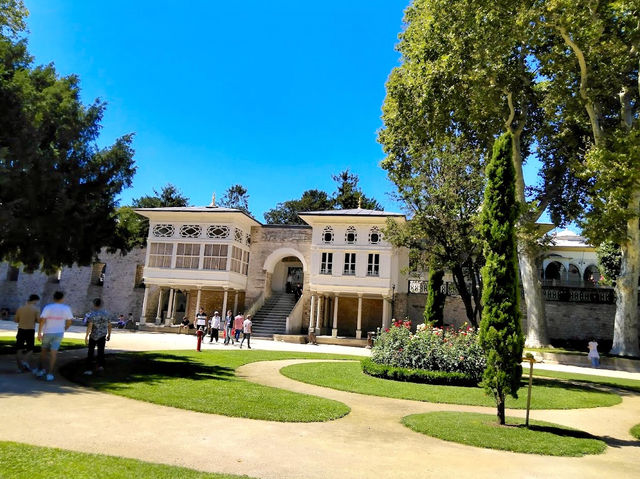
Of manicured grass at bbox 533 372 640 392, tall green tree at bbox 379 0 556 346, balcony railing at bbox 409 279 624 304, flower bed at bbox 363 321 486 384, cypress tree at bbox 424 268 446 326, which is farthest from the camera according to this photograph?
balcony railing at bbox 409 279 624 304

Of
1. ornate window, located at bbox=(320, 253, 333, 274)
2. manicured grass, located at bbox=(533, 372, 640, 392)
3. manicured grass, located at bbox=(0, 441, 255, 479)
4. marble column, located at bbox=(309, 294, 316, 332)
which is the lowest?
manicured grass, located at bbox=(533, 372, 640, 392)

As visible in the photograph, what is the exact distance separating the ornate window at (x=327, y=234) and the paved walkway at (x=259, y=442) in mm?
22736

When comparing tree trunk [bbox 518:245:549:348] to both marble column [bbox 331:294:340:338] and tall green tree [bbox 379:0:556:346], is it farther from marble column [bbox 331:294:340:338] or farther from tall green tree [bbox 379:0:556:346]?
marble column [bbox 331:294:340:338]

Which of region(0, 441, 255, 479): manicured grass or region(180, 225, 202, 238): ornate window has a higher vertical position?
region(180, 225, 202, 238): ornate window

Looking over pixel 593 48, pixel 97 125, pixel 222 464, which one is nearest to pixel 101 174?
pixel 97 125

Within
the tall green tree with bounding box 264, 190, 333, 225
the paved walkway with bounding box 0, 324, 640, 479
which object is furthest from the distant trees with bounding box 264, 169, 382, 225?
the paved walkway with bounding box 0, 324, 640, 479

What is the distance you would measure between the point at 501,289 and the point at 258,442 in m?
4.97

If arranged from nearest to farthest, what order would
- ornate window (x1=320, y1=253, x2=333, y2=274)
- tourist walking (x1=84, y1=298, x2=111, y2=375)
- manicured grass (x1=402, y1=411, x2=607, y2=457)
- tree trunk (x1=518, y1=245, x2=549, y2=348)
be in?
manicured grass (x1=402, y1=411, x2=607, y2=457)
tourist walking (x1=84, y1=298, x2=111, y2=375)
tree trunk (x1=518, y1=245, x2=549, y2=348)
ornate window (x1=320, y1=253, x2=333, y2=274)

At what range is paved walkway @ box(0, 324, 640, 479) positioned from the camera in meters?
5.15

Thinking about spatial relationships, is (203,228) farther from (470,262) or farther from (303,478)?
(303,478)

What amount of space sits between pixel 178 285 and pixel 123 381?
23004mm

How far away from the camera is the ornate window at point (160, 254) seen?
106ft

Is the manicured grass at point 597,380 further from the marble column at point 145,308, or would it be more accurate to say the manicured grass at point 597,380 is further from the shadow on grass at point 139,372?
the marble column at point 145,308

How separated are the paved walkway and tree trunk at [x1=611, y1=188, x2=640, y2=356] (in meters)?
16.4
